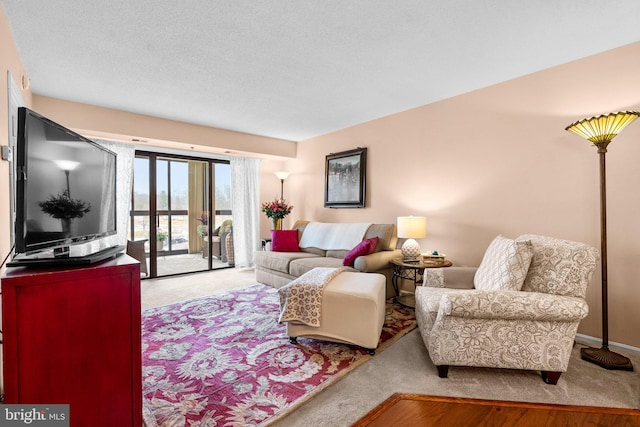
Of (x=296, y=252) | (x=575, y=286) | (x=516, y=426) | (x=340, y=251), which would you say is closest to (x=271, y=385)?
(x=516, y=426)

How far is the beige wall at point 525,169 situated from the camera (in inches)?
95.2

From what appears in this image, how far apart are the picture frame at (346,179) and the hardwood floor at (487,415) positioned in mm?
3527

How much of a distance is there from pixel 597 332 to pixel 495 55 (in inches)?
103

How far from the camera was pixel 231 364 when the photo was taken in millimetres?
2188

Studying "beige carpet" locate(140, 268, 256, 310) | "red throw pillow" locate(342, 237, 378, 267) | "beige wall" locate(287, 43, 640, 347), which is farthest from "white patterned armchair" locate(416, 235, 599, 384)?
"beige carpet" locate(140, 268, 256, 310)

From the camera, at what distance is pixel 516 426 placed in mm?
955

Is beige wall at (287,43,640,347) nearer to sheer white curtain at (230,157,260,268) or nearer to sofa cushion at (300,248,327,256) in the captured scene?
sofa cushion at (300,248,327,256)

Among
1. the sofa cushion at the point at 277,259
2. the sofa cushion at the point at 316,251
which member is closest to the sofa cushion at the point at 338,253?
the sofa cushion at the point at 316,251

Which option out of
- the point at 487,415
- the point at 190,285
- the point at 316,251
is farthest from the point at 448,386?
the point at 190,285

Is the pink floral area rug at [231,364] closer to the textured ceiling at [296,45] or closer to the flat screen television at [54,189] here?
the flat screen television at [54,189]

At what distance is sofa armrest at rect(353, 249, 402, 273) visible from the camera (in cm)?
→ 331

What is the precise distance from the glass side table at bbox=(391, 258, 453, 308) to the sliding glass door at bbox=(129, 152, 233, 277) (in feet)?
10.9

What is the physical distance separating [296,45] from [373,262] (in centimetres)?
233

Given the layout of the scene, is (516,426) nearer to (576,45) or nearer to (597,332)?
(597,332)
